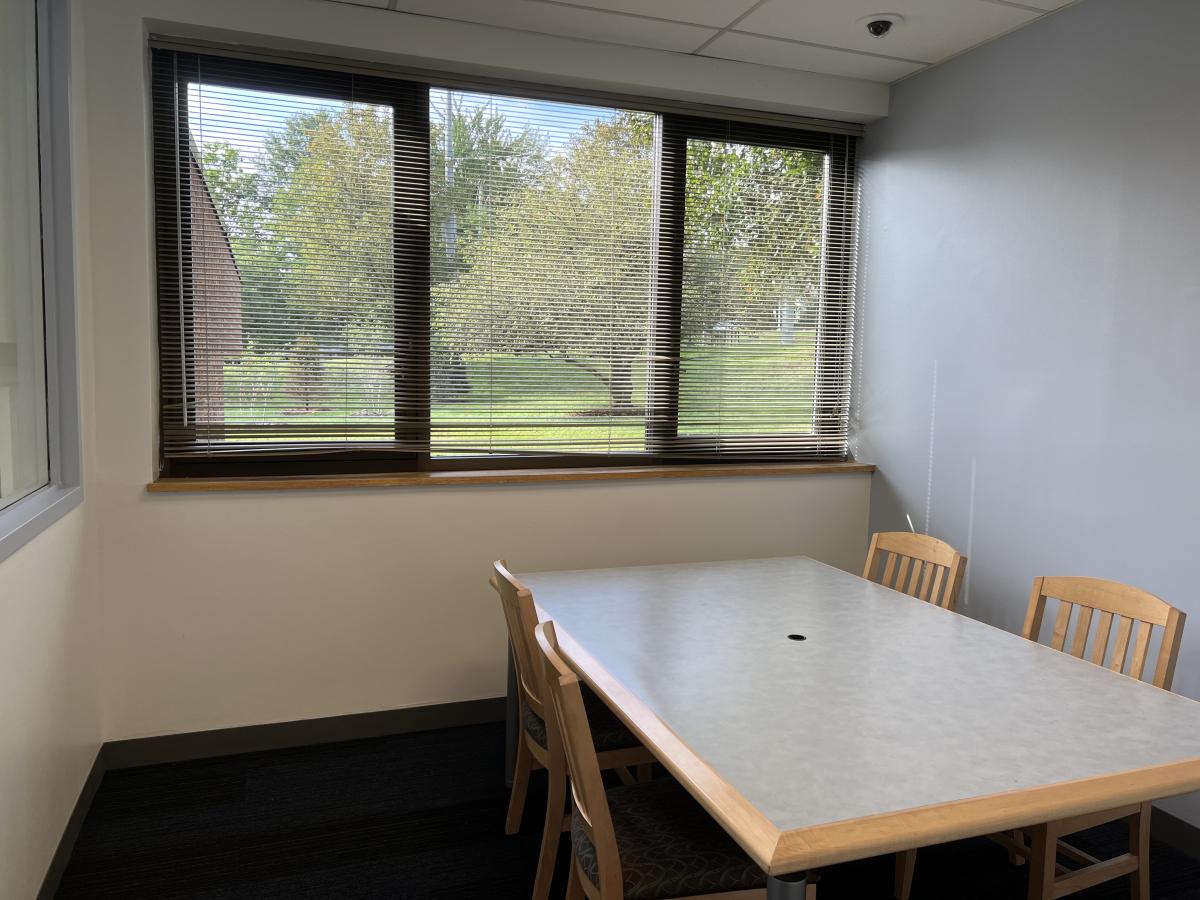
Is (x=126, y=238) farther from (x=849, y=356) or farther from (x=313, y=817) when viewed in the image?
(x=849, y=356)

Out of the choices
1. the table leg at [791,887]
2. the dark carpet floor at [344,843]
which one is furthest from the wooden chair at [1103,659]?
the table leg at [791,887]

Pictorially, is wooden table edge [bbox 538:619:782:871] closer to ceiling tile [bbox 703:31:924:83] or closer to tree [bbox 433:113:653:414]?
tree [bbox 433:113:653:414]

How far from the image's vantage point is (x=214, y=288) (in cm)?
315

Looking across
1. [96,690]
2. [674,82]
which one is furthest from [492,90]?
[96,690]

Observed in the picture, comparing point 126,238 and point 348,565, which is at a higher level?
point 126,238

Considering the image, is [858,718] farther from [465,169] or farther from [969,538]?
[465,169]

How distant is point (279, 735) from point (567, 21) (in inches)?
116

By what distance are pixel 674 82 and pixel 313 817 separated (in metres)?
3.12

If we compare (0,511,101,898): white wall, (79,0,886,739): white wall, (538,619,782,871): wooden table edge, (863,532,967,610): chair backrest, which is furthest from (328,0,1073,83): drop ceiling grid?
(538,619,782,871): wooden table edge

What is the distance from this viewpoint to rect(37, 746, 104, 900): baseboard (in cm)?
225

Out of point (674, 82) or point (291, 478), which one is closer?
point (291, 478)

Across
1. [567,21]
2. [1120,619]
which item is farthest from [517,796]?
[567,21]

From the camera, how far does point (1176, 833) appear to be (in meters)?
2.65

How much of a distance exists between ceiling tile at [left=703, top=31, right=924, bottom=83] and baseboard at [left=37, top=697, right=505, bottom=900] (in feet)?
9.37
